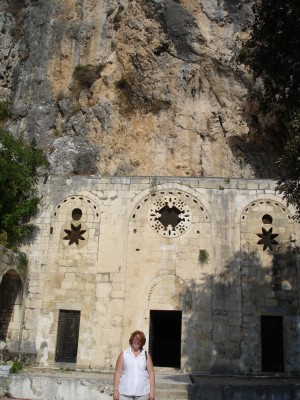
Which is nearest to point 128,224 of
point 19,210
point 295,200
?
point 19,210

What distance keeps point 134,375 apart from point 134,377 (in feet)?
0.09

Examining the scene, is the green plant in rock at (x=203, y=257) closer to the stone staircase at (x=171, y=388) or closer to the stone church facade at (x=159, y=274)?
the stone church facade at (x=159, y=274)

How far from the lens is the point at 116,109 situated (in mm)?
22922

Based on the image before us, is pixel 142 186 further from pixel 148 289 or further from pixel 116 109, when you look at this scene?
pixel 116 109

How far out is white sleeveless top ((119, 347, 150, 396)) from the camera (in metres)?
6.28

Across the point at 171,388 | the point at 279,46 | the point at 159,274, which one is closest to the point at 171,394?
the point at 171,388

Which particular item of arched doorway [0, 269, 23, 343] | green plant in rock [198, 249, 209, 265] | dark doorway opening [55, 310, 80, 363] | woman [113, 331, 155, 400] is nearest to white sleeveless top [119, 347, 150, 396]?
woman [113, 331, 155, 400]

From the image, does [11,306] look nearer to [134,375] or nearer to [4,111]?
[134,375]

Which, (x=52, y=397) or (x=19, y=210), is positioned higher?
(x=19, y=210)

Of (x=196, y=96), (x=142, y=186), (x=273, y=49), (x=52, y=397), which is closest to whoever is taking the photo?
(x=52, y=397)

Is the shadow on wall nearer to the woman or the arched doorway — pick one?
the arched doorway

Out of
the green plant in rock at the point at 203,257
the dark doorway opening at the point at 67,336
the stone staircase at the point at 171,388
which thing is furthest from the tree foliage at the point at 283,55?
the dark doorway opening at the point at 67,336

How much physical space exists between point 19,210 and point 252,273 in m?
8.48

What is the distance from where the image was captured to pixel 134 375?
6332 mm
